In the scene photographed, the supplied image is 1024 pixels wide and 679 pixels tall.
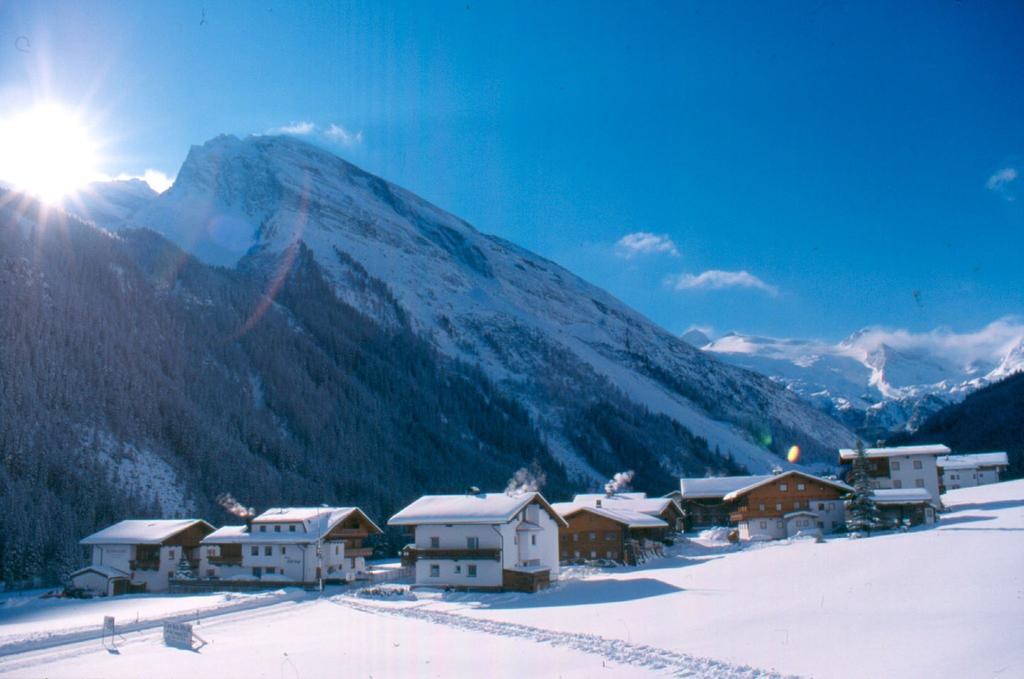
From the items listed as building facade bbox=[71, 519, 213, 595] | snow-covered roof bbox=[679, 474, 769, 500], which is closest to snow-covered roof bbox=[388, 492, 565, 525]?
building facade bbox=[71, 519, 213, 595]

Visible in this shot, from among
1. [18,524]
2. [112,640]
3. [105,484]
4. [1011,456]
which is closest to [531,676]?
[112,640]

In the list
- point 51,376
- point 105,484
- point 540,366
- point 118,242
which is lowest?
point 105,484

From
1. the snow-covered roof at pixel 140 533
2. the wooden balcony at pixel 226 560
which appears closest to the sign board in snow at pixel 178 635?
the wooden balcony at pixel 226 560

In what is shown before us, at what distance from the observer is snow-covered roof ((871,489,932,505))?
58812 millimetres

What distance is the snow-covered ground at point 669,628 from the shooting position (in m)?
21.5

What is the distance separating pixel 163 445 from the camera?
302 feet

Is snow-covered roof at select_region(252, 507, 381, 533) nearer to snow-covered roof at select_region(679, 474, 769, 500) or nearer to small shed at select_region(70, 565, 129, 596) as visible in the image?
small shed at select_region(70, 565, 129, 596)

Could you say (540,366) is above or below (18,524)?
above

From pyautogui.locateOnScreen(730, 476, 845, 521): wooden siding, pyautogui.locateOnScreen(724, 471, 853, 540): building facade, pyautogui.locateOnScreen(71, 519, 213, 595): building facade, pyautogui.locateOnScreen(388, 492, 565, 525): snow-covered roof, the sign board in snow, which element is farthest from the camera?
pyautogui.locateOnScreen(730, 476, 845, 521): wooden siding

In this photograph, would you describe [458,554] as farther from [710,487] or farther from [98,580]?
[710,487]

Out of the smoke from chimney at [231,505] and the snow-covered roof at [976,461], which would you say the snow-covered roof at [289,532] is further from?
the snow-covered roof at [976,461]

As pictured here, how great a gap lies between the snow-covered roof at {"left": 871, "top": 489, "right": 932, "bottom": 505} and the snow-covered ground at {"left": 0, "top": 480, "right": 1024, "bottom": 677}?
14.5 meters

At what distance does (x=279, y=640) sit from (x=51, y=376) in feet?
244

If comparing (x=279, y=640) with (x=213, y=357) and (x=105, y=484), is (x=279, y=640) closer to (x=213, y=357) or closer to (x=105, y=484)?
(x=105, y=484)
